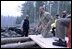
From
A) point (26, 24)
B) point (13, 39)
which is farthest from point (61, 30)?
point (13, 39)

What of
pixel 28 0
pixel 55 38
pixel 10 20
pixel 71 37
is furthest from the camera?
pixel 55 38

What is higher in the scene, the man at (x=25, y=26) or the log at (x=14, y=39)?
the man at (x=25, y=26)

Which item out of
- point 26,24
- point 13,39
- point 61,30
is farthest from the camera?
point 13,39

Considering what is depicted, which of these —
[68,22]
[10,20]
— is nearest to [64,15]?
[68,22]

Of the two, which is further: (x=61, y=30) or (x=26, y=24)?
(x=26, y=24)

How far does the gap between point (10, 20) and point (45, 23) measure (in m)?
0.66

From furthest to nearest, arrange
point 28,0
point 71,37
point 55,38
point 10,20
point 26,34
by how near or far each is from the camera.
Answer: point 26,34 → point 55,38 → point 10,20 → point 28,0 → point 71,37

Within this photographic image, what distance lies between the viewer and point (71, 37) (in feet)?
5.96

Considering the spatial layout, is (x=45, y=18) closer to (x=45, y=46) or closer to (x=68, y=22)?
(x=45, y=46)

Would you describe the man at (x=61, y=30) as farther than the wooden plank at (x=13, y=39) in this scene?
No

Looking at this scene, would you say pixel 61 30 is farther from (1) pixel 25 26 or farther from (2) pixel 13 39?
(2) pixel 13 39

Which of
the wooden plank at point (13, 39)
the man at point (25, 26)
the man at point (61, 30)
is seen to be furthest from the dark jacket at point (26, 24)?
the man at point (61, 30)

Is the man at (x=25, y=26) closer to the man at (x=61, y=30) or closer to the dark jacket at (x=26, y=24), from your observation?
the dark jacket at (x=26, y=24)

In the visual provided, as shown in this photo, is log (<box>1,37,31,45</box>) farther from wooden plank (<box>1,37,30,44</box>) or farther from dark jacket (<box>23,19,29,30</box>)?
dark jacket (<box>23,19,29,30</box>)
